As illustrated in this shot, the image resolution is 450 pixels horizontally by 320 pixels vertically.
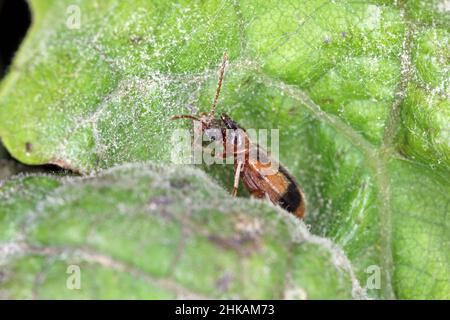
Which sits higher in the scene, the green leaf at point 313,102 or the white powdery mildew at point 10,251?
the green leaf at point 313,102

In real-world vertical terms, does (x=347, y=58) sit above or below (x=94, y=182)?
above

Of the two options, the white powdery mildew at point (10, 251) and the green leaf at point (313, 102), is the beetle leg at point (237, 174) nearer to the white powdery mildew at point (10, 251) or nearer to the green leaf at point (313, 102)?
the green leaf at point (313, 102)

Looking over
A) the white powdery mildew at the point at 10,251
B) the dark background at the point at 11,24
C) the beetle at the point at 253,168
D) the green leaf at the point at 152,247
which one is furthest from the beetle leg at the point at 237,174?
the white powdery mildew at the point at 10,251

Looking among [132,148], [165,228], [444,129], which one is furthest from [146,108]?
[444,129]

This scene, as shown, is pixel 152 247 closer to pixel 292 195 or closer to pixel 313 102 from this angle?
pixel 313 102

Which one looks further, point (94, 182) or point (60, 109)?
point (60, 109)
